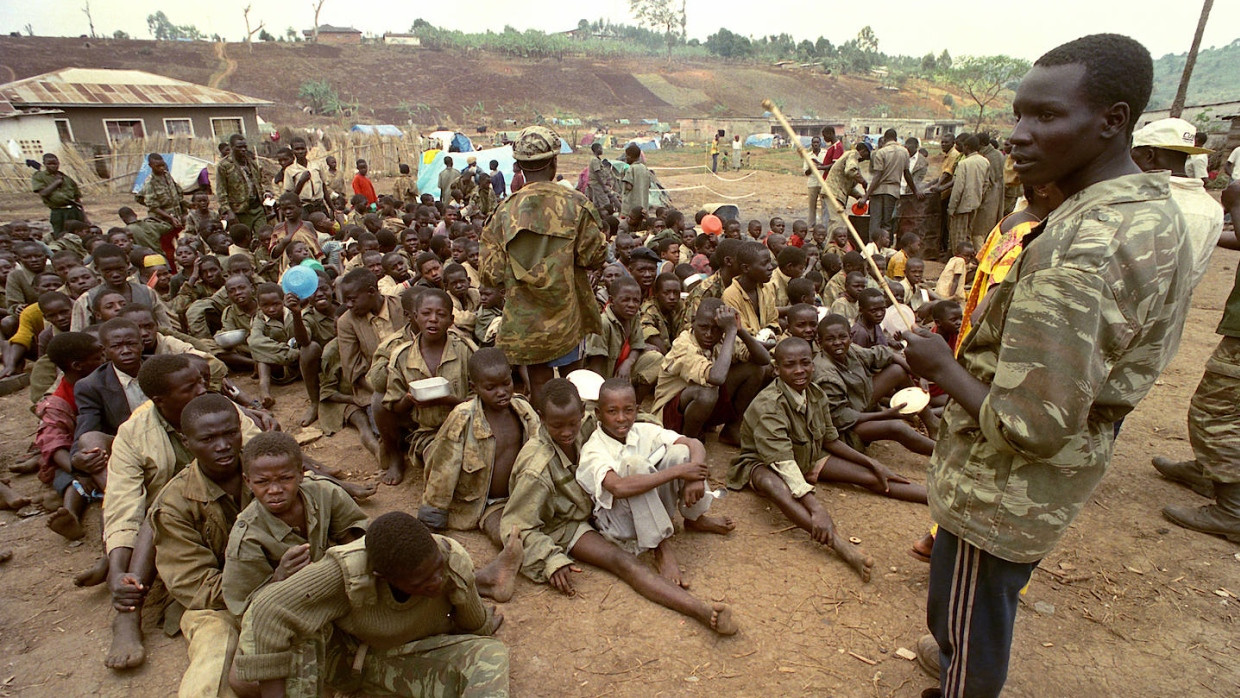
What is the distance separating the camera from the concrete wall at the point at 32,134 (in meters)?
17.1

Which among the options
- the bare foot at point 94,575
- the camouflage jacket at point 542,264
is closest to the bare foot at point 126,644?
the bare foot at point 94,575

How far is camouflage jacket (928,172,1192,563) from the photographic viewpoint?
52.3 inches

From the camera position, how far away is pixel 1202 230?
252 centimetres

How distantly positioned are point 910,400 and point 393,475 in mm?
3086

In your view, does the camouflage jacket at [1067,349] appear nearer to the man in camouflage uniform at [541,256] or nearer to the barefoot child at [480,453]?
the barefoot child at [480,453]

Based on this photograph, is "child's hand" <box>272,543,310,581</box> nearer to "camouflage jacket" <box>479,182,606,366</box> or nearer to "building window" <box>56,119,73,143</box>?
"camouflage jacket" <box>479,182,606,366</box>

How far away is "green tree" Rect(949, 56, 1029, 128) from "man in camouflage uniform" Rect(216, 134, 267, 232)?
45196 mm

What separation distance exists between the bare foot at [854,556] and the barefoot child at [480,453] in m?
1.57

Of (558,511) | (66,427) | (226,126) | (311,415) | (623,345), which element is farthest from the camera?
(226,126)

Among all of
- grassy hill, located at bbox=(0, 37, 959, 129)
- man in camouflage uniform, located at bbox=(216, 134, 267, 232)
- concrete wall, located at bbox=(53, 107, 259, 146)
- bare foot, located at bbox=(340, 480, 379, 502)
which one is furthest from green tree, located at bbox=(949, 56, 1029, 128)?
bare foot, located at bbox=(340, 480, 379, 502)

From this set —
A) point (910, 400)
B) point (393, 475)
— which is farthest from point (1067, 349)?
point (393, 475)

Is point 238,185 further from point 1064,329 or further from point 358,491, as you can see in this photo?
point 1064,329

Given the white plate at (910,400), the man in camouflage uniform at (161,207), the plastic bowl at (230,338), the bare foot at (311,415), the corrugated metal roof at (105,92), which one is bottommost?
the bare foot at (311,415)

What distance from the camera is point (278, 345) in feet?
16.8
